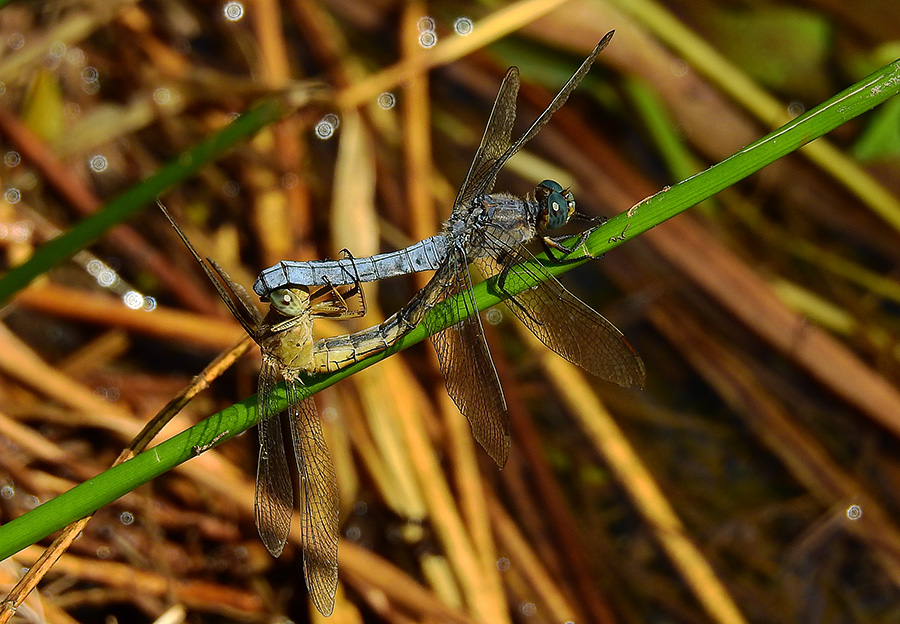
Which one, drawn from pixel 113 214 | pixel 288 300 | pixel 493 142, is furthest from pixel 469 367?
pixel 113 214

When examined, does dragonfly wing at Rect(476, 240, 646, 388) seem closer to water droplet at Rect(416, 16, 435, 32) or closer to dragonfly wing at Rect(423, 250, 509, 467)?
dragonfly wing at Rect(423, 250, 509, 467)

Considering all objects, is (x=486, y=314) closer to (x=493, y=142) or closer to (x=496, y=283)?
(x=493, y=142)

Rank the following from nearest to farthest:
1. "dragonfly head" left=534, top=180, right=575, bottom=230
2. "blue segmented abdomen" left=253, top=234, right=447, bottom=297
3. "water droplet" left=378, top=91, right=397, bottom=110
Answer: "blue segmented abdomen" left=253, top=234, right=447, bottom=297 → "dragonfly head" left=534, top=180, right=575, bottom=230 → "water droplet" left=378, top=91, right=397, bottom=110

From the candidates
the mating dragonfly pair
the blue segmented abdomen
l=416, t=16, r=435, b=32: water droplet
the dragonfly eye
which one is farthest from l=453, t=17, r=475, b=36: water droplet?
the dragonfly eye

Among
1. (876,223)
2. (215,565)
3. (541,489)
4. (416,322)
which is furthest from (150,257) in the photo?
(876,223)

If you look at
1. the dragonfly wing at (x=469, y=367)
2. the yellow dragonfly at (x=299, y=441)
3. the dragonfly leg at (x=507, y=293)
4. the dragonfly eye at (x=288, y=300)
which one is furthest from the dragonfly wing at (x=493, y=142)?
the dragonfly eye at (x=288, y=300)

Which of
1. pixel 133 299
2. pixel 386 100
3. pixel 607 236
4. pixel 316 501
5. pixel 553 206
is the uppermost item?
pixel 386 100
